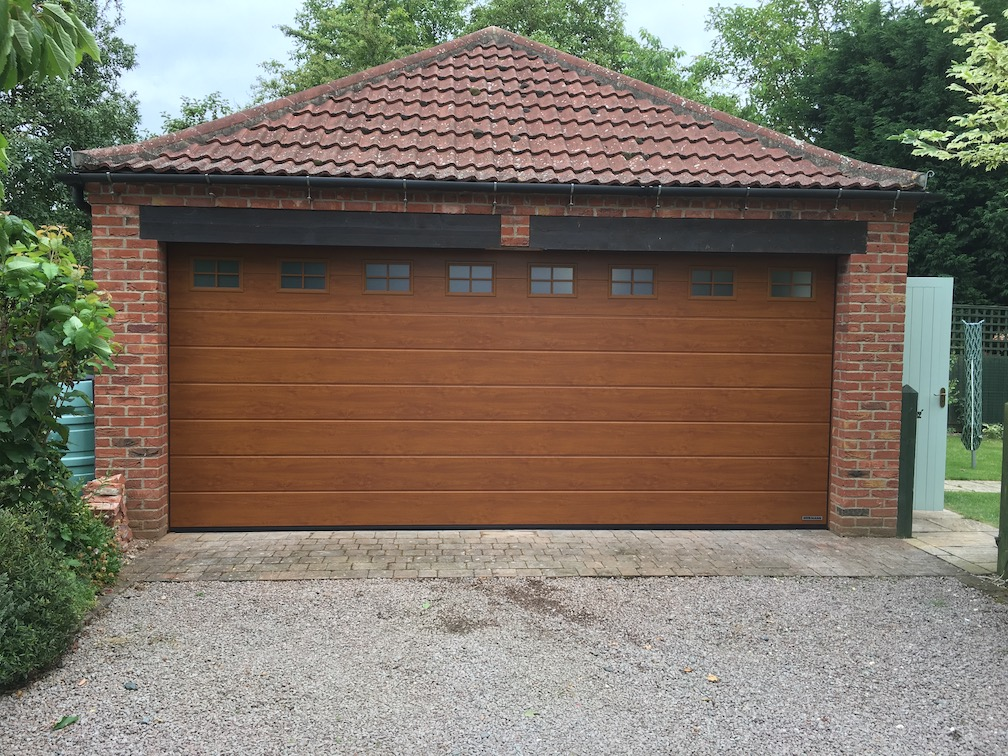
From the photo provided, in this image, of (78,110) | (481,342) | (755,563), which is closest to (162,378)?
(481,342)

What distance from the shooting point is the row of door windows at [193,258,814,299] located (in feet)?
20.7

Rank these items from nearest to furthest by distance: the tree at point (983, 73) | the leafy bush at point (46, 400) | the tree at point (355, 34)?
the leafy bush at point (46, 400) < the tree at point (983, 73) < the tree at point (355, 34)

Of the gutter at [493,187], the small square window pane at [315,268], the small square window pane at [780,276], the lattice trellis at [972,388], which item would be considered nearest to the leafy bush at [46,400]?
the gutter at [493,187]

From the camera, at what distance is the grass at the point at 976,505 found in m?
7.34

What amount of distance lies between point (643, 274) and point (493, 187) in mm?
1597

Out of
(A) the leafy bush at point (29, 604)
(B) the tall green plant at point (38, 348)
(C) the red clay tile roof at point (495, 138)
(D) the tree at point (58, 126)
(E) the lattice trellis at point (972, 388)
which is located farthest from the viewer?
(D) the tree at point (58, 126)

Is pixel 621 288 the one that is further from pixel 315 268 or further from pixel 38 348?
pixel 38 348

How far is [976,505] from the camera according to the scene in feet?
26.0

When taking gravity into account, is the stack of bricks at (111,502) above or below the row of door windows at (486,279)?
below

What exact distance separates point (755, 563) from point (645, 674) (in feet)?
7.29

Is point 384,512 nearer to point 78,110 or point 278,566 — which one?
point 278,566

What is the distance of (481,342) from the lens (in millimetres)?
6504

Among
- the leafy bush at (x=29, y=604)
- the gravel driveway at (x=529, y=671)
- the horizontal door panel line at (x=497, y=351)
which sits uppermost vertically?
the horizontal door panel line at (x=497, y=351)

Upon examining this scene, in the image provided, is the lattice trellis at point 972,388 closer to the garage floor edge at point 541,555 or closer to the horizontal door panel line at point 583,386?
the garage floor edge at point 541,555
